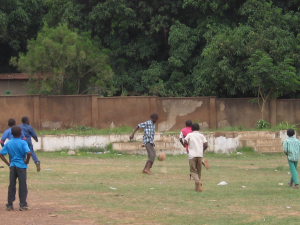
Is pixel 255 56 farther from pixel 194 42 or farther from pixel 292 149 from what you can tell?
pixel 292 149

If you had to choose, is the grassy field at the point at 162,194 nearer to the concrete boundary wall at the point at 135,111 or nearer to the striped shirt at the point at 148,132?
the striped shirt at the point at 148,132

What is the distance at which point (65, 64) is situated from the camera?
76.0ft

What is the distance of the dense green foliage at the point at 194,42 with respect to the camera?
A: 22344 mm

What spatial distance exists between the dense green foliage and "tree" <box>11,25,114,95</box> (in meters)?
1.86

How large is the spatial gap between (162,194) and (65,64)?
49.0 ft

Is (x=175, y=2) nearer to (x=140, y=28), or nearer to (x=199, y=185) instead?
(x=140, y=28)

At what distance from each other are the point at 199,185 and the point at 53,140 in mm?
10999

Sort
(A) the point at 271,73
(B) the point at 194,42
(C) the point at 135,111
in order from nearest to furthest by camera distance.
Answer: (A) the point at 271,73 → (C) the point at 135,111 → (B) the point at 194,42

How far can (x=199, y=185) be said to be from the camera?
9859 mm

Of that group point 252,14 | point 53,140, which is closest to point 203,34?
point 252,14

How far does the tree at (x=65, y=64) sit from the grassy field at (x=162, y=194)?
840cm

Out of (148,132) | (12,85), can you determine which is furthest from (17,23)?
(148,132)

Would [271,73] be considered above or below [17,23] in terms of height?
below

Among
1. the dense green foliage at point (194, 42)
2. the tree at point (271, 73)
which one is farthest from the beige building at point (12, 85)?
the tree at point (271, 73)
